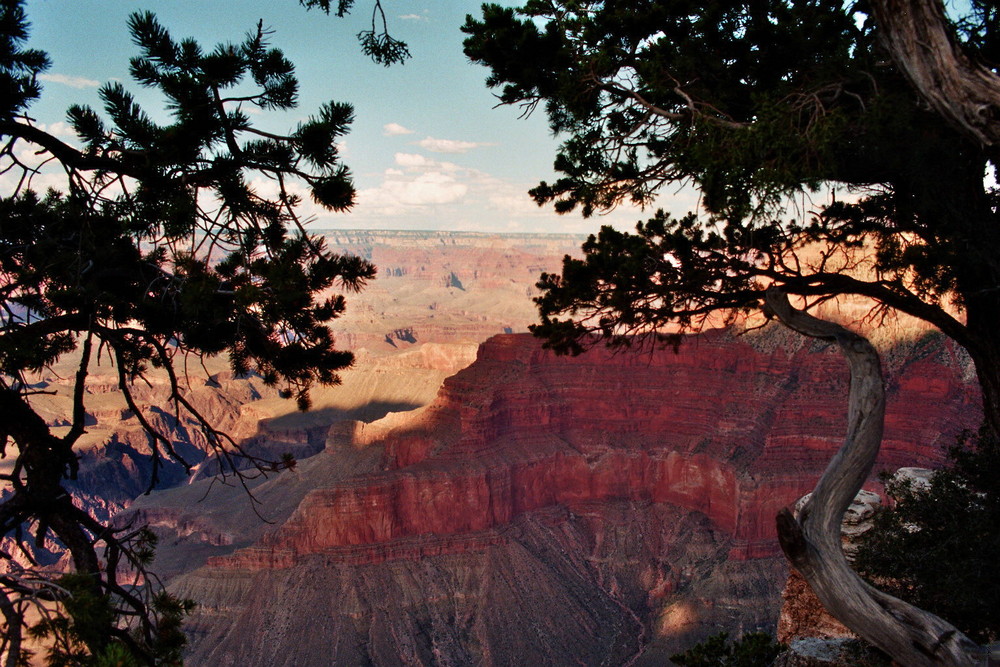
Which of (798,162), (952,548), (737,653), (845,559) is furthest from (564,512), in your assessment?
(798,162)

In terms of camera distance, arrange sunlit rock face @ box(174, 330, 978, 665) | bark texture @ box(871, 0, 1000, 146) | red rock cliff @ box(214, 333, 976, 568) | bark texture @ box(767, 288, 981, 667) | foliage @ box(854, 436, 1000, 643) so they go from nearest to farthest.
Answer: bark texture @ box(871, 0, 1000, 146) → bark texture @ box(767, 288, 981, 667) → foliage @ box(854, 436, 1000, 643) → sunlit rock face @ box(174, 330, 978, 665) → red rock cliff @ box(214, 333, 976, 568)

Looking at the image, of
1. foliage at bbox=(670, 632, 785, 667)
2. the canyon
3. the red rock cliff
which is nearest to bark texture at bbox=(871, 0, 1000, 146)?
foliage at bbox=(670, 632, 785, 667)

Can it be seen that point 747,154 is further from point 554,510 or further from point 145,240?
point 554,510

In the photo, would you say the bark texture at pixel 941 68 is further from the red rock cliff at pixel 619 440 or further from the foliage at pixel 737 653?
the red rock cliff at pixel 619 440

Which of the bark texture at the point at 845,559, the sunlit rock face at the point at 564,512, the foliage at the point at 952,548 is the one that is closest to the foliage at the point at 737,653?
the bark texture at the point at 845,559

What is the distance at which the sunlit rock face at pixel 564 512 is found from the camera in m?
30.6

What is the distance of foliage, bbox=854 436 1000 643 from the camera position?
7520mm

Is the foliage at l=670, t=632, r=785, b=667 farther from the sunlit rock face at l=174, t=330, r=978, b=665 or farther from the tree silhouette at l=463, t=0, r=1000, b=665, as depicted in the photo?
the sunlit rock face at l=174, t=330, r=978, b=665

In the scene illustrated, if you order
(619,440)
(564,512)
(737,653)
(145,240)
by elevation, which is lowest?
(564,512)

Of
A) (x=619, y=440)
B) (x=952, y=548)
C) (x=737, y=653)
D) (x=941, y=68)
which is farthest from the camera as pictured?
(x=619, y=440)

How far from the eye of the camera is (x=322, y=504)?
34.5m

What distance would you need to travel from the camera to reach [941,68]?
5.57 meters

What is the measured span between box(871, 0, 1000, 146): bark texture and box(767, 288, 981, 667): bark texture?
2.49 m

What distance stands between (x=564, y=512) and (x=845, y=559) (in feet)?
108
